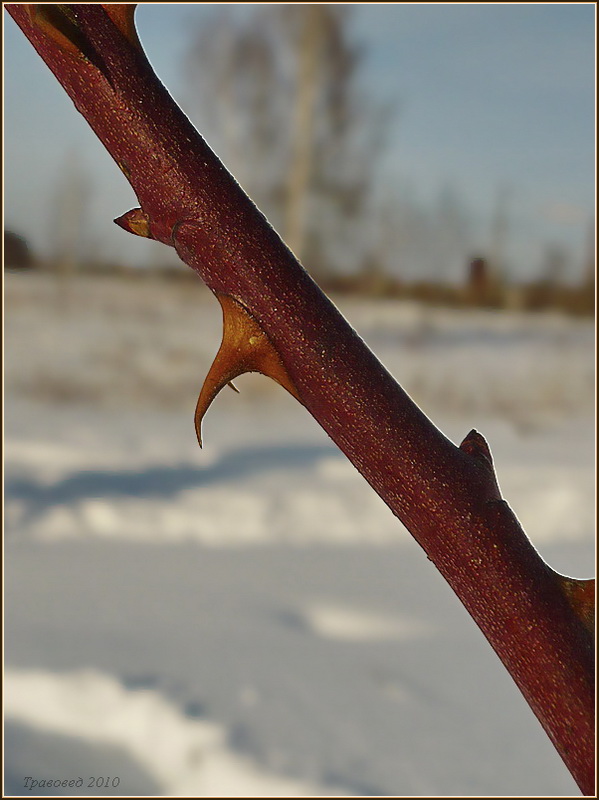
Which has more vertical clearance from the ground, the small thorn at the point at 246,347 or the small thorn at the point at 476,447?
the small thorn at the point at 246,347

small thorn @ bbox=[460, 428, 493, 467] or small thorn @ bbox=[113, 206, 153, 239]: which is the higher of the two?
small thorn @ bbox=[113, 206, 153, 239]

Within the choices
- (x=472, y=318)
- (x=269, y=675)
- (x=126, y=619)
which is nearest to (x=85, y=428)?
(x=126, y=619)

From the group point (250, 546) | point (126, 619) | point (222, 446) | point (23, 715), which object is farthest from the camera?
point (222, 446)

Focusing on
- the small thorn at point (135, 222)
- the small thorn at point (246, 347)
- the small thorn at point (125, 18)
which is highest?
the small thorn at point (125, 18)

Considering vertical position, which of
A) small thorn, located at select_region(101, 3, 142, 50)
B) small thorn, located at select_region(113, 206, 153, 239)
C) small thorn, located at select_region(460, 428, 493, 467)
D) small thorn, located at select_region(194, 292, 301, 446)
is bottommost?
small thorn, located at select_region(460, 428, 493, 467)

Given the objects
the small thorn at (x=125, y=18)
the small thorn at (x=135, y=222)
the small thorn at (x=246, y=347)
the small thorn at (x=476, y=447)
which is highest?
the small thorn at (x=125, y=18)

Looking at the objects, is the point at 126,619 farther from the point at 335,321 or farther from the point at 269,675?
the point at 335,321

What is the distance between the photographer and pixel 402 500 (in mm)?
104

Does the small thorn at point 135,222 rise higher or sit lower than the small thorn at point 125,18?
lower

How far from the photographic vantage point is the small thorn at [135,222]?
11 centimetres

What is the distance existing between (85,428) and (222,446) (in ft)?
1.20

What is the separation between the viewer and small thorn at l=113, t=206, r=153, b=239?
0.11 metres

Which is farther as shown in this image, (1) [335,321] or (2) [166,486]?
(2) [166,486]

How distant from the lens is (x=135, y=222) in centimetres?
11
